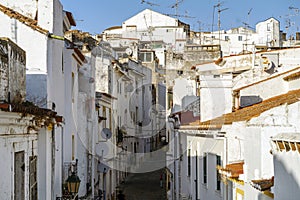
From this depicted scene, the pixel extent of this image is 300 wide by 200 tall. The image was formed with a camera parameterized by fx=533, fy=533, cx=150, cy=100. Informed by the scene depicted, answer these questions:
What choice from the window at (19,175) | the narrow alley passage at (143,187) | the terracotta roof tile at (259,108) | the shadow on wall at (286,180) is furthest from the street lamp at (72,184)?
the narrow alley passage at (143,187)

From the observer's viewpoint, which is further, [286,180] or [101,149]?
[101,149]

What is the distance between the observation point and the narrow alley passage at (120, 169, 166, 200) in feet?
119

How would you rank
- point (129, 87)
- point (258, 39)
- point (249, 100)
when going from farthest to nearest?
point (258, 39) < point (129, 87) < point (249, 100)

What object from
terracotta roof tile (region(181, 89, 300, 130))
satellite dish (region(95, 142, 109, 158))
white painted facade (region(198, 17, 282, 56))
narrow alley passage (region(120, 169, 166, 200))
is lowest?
narrow alley passage (region(120, 169, 166, 200))

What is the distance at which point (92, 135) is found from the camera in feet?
80.9

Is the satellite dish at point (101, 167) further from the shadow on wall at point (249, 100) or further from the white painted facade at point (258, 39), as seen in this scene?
the white painted facade at point (258, 39)

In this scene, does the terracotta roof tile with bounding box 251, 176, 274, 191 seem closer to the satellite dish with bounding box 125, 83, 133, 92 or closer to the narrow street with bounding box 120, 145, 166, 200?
the narrow street with bounding box 120, 145, 166, 200

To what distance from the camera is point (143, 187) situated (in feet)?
133

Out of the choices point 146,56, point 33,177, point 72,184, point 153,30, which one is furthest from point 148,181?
point 33,177

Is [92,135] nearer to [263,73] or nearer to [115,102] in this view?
[263,73]

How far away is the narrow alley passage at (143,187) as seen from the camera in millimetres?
36219

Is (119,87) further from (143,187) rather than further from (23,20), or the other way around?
(23,20)

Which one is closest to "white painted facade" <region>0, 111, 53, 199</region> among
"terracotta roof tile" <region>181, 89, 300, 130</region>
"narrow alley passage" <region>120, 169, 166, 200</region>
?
"terracotta roof tile" <region>181, 89, 300, 130</region>

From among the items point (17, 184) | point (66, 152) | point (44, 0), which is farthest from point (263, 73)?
point (17, 184)
